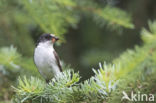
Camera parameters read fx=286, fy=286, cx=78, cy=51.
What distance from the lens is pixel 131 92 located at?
121 centimetres

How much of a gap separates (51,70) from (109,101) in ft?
3.82

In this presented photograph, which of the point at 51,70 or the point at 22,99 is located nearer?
the point at 22,99

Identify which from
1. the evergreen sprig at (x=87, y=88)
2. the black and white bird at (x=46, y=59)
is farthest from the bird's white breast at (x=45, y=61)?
the evergreen sprig at (x=87, y=88)

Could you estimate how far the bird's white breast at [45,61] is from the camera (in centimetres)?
223

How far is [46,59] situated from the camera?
2.28 m

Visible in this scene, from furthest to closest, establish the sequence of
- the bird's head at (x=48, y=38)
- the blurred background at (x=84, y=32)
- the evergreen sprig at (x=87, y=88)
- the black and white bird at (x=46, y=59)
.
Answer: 1. the blurred background at (x=84, y=32)
2. the black and white bird at (x=46, y=59)
3. the bird's head at (x=48, y=38)
4. the evergreen sprig at (x=87, y=88)

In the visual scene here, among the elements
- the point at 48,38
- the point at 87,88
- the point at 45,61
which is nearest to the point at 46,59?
the point at 45,61

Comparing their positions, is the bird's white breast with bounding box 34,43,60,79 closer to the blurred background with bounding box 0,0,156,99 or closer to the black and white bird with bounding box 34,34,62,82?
the black and white bird with bounding box 34,34,62,82

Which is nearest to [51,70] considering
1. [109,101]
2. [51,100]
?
[51,100]

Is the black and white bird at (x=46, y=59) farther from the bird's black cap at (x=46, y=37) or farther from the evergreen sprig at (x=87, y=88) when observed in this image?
the evergreen sprig at (x=87, y=88)

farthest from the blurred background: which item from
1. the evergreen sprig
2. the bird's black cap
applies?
the evergreen sprig

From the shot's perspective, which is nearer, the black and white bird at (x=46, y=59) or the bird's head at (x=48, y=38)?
the bird's head at (x=48, y=38)

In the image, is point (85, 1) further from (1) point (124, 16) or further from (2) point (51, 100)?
(2) point (51, 100)

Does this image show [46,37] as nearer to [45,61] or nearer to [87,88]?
[45,61]
